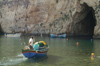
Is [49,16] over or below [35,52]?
over

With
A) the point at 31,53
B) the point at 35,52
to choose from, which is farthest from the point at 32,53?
the point at 35,52

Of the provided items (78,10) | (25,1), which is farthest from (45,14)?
(78,10)

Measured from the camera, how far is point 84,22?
5569cm

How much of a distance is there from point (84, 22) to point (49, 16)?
11858 millimetres

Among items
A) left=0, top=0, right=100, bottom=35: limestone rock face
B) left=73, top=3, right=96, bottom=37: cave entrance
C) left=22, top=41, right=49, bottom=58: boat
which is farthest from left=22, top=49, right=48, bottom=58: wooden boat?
left=73, top=3, right=96, bottom=37: cave entrance

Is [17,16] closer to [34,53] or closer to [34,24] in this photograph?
[34,24]

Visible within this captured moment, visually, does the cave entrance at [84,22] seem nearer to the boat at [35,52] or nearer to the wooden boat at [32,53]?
the boat at [35,52]

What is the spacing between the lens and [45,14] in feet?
189

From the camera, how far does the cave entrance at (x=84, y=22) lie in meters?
49.9

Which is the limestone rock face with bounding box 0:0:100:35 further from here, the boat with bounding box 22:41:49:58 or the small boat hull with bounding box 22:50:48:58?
the small boat hull with bounding box 22:50:48:58

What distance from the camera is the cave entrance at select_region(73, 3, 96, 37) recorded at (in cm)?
4989

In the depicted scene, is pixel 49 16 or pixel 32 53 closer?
pixel 32 53

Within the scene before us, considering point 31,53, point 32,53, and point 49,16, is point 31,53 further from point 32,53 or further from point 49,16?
point 49,16

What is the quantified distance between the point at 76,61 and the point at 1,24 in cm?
5295
